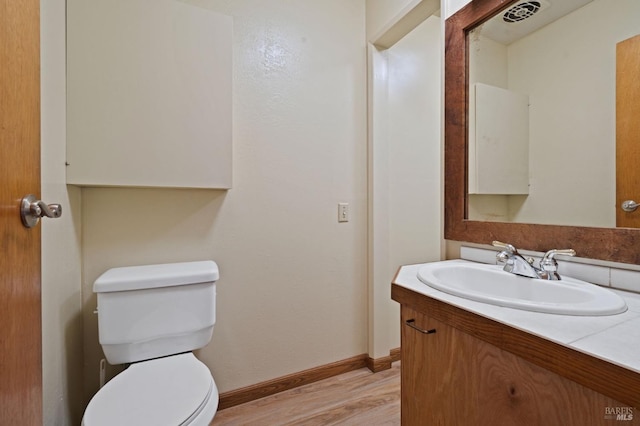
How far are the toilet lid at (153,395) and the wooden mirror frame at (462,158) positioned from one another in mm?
1224

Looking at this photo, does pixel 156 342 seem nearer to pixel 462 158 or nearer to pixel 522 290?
pixel 522 290

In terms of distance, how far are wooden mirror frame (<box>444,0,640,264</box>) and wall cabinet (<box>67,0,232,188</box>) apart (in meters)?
1.06

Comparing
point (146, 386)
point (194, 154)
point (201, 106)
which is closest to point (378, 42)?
point (201, 106)

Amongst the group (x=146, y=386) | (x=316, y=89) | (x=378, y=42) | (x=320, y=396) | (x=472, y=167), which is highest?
(x=378, y=42)

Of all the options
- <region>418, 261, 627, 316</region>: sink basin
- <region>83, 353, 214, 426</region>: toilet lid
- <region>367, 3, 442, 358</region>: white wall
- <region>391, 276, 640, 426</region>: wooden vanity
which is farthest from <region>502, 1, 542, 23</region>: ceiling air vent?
<region>83, 353, 214, 426</region>: toilet lid

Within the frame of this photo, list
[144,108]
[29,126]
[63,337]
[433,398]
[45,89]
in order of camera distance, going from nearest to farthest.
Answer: [29,126] < [433,398] < [45,89] < [63,337] < [144,108]

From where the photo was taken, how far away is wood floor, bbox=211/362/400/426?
1.43 m

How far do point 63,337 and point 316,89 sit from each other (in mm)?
1731

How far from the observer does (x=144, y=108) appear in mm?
1216

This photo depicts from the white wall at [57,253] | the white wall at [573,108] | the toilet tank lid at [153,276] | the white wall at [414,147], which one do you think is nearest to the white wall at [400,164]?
the white wall at [414,147]

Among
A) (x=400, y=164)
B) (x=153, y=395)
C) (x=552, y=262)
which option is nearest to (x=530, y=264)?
(x=552, y=262)

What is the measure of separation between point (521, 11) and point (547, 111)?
421 mm

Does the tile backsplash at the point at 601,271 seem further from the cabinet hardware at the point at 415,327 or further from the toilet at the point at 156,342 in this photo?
the toilet at the point at 156,342

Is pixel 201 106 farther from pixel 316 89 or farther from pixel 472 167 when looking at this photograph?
pixel 472 167
